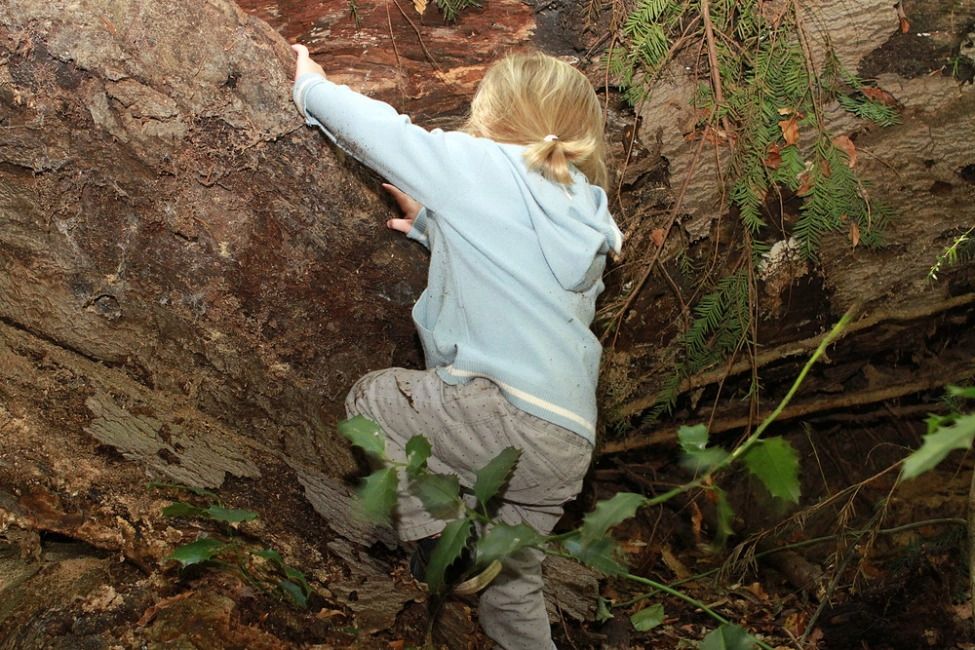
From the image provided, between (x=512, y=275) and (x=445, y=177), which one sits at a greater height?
(x=445, y=177)

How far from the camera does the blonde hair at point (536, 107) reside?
2244 millimetres

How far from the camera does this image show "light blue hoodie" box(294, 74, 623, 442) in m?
2.10

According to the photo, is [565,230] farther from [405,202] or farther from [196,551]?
[196,551]

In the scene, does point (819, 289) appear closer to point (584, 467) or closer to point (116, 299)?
point (584, 467)

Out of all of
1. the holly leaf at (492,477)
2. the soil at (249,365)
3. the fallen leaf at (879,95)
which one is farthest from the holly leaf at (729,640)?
the fallen leaf at (879,95)

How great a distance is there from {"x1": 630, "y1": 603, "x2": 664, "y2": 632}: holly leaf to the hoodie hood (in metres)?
1.36

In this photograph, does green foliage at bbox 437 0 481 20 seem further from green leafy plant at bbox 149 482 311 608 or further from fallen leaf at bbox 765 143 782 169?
green leafy plant at bbox 149 482 311 608

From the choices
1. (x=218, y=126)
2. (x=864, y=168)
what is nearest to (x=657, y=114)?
(x=864, y=168)

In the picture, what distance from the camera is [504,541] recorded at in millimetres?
1516

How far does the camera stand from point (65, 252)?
2088mm

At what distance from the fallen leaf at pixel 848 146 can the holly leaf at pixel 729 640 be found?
1.87m

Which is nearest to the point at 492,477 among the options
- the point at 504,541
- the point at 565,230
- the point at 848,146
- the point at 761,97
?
the point at 504,541

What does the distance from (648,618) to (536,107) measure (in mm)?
1911

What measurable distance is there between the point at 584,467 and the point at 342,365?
85cm
